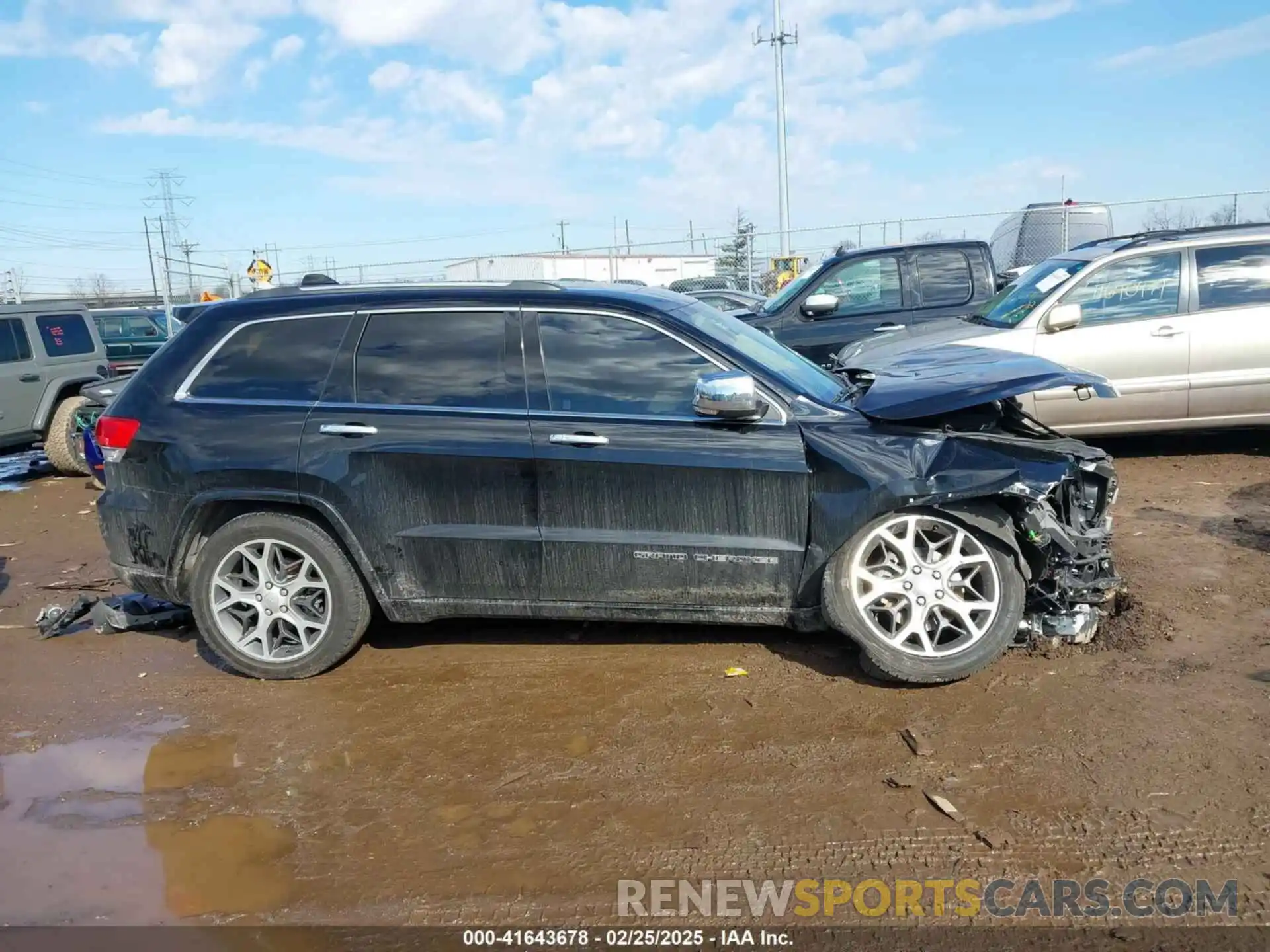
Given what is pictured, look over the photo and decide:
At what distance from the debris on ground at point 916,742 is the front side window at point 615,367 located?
60.0 inches

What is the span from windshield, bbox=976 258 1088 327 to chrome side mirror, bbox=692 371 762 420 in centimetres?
425

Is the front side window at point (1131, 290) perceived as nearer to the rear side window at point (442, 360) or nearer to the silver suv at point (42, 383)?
the rear side window at point (442, 360)

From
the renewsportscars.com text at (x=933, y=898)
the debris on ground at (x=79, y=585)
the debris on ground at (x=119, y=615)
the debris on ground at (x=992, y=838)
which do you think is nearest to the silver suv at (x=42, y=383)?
the debris on ground at (x=79, y=585)

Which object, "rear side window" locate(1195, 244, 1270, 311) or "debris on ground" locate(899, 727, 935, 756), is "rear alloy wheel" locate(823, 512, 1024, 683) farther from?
"rear side window" locate(1195, 244, 1270, 311)

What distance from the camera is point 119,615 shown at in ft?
16.8

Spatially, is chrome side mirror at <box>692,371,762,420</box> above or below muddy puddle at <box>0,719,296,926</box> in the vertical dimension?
above

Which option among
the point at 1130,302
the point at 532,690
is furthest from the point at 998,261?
the point at 532,690

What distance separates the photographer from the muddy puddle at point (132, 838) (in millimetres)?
2898

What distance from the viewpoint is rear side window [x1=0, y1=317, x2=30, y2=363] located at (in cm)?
1023

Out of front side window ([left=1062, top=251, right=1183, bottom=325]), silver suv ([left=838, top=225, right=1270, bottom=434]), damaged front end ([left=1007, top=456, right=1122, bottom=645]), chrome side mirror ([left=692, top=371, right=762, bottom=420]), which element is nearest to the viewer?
chrome side mirror ([left=692, top=371, right=762, bottom=420])

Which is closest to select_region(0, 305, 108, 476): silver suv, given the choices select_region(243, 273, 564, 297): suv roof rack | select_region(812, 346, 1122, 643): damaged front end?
select_region(243, 273, 564, 297): suv roof rack

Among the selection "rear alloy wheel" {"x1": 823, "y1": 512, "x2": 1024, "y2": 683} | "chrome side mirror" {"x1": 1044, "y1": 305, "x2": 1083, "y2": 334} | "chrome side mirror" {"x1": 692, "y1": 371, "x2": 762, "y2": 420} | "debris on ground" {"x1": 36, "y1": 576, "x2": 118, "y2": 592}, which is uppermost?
"chrome side mirror" {"x1": 1044, "y1": 305, "x2": 1083, "y2": 334}

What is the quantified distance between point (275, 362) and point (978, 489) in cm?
312

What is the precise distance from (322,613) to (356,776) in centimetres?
103
